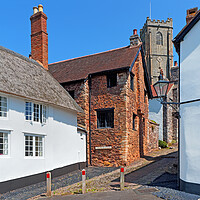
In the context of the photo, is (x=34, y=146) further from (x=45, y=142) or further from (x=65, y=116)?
(x=65, y=116)

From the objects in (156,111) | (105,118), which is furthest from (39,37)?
(156,111)

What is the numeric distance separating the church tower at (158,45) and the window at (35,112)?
47.1 meters

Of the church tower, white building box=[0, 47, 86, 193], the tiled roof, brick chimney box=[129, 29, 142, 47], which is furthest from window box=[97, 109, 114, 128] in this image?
the church tower

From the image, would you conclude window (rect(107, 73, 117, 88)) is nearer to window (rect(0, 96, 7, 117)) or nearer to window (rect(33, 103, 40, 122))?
window (rect(33, 103, 40, 122))

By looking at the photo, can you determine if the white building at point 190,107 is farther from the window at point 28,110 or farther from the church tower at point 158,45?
the church tower at point 158,45

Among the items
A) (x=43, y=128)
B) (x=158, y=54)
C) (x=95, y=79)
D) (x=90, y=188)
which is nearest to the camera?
(x=90, y=188)

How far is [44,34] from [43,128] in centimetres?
902

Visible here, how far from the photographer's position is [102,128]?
1706cm

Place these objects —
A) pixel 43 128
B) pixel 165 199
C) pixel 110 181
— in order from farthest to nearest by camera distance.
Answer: pixel 43 128
pixel 110 181
pixel 165 199

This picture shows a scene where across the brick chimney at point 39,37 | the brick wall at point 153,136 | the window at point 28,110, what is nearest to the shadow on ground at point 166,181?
the window at point 28,110

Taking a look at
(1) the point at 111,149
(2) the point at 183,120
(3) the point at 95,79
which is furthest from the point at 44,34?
(2) the point at 183,120

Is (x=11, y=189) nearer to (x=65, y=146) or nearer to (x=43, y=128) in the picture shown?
(x=43, y=128)

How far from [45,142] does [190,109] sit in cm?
784

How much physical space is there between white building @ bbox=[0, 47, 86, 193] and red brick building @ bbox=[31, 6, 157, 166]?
1.92 meters
